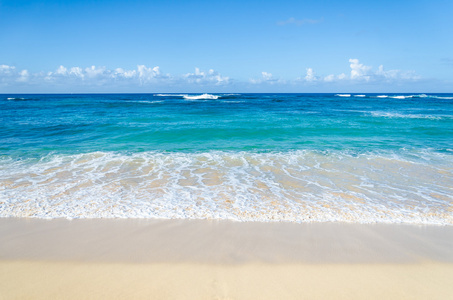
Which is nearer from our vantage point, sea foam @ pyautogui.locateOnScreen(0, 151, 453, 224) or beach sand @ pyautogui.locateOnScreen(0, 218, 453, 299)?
beach sand @ pyautogui.locateOnScreen(0, 218, 453, 299)

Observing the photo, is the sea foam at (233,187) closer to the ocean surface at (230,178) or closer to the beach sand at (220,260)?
the ocean surface at (230,178)

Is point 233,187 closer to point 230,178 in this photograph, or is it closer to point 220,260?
point 230,178

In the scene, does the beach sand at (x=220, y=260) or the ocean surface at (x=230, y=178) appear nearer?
the beach sand at (x=220, y=260)

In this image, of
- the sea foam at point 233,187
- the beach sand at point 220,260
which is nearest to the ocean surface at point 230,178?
the sea foam at point 233,187

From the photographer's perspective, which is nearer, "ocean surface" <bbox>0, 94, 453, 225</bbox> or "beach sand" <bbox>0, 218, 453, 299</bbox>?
"beach sand" <bbox>0, 218, 453, 299</bbox>

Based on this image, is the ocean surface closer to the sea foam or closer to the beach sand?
the sea foam

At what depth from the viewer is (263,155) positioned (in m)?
10.2

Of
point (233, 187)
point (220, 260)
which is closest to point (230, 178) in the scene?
point (233, 187)

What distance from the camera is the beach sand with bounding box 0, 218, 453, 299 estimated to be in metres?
3.08

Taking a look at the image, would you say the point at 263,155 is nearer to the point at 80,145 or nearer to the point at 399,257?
the point at 399,257

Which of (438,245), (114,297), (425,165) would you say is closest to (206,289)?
(114,297)

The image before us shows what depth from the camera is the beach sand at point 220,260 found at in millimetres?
3076

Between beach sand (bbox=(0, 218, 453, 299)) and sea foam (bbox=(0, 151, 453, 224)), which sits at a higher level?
sea foam (bbox=(0, 151, 453, 224))

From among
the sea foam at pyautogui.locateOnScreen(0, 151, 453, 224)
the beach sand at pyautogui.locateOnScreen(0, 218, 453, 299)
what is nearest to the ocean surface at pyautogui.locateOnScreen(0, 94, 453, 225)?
the sea foam at pyautogui.locateOnScreen(0, 151, 453, 224)
